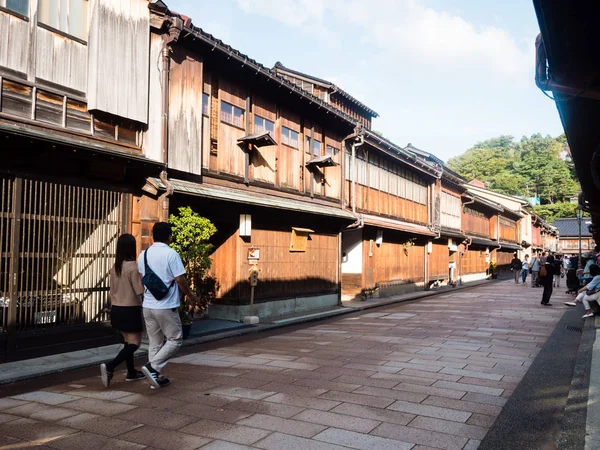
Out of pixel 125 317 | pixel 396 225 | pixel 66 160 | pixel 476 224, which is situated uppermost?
pixel 476 224

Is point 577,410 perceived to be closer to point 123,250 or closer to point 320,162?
point 123,250

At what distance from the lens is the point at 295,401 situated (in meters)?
Answer: 6.03

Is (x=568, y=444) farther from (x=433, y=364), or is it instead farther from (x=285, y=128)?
(x=285, y=128)

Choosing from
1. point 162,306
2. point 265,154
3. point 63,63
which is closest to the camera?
point 162,306

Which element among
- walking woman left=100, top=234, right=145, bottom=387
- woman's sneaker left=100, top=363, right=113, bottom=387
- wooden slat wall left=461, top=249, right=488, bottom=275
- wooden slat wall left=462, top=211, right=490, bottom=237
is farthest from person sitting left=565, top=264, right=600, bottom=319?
wooden slat wall left=461, top=249, right=488, bottom=275

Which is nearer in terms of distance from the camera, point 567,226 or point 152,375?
point 152,375

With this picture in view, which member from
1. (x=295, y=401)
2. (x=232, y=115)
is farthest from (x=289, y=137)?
(x=295, y=401)

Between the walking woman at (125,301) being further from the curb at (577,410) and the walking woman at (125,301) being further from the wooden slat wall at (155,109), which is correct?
the curb at (577,410)

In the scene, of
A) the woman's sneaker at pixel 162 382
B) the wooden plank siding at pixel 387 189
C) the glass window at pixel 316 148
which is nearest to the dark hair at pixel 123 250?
the woman's sneaker at pixel 162 382

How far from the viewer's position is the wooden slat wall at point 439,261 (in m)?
30.4

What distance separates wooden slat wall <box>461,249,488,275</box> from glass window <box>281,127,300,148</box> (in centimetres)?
2446

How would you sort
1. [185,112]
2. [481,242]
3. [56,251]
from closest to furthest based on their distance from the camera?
[56,251] → [185,112] → [481,242]

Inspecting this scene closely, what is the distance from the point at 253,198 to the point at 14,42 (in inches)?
261

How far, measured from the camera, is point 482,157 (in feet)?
269
